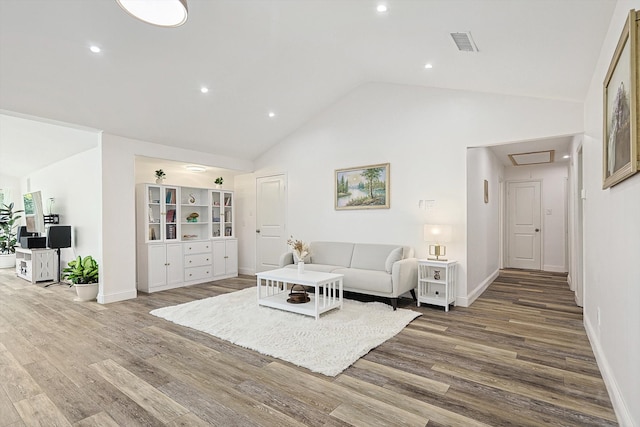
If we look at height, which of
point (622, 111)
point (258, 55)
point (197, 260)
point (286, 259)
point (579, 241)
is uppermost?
point (258, 55)

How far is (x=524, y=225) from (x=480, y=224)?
3380 millimetres

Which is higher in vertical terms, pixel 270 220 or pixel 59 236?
pixel 270 220

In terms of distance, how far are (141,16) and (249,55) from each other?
2.18 m

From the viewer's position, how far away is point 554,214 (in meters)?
7.48

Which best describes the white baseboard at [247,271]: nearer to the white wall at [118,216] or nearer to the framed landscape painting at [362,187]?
the white wall at [118,216]

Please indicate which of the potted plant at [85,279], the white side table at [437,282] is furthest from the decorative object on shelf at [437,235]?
the potted plant at [85,279]

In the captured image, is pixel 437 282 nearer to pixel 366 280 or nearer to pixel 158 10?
pixel 366 280

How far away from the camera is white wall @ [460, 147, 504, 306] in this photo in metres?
4.60

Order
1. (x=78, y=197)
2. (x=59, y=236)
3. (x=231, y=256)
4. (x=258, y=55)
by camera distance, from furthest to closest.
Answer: (x=231, y=256) → (x=78, y=197) → (x=59, y=236) → (x=258, y=55)

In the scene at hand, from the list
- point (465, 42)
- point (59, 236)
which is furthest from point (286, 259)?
point (59, 236)

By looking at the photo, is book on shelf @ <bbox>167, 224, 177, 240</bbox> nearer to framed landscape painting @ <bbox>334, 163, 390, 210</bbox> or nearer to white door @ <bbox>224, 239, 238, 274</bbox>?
white door @ <bbox>224, 239, 238, 274</bbox>

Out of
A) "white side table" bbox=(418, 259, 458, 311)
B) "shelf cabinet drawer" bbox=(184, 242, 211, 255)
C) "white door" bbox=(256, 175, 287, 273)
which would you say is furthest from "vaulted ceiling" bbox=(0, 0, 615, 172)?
"white side table" bbox=(418, 259, 458, 311)

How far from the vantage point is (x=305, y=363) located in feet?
8.89

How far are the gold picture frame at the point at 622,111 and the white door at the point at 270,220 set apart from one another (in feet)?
16.2
